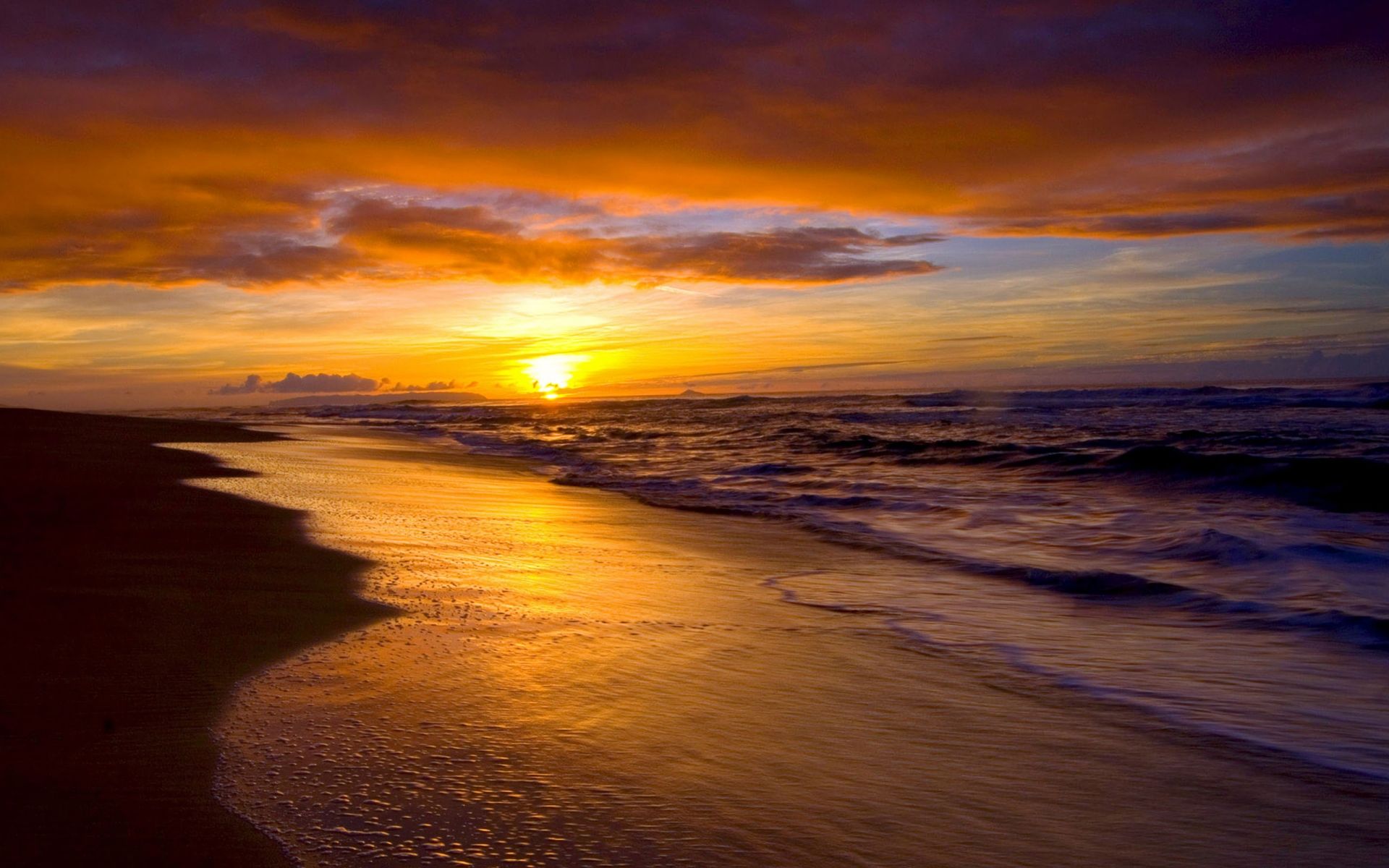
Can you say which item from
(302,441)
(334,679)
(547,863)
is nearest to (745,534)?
(334,679)

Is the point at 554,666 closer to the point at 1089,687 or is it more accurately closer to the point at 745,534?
the point at 1089,687

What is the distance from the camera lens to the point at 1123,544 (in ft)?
27.1

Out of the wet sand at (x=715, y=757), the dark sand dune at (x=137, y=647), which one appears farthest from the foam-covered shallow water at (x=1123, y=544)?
the dark sand dune at (x=137, y=647)

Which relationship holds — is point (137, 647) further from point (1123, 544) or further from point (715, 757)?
point (1123, 544)

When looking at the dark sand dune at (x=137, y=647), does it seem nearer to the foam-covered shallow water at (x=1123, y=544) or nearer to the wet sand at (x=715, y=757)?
the wet sand at (x=715, y=757)

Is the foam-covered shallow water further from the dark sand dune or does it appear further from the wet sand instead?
the dark sand dune

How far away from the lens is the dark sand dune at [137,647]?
7.84 feet

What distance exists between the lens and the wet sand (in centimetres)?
251

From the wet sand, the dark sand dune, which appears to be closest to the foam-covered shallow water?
the wet sand

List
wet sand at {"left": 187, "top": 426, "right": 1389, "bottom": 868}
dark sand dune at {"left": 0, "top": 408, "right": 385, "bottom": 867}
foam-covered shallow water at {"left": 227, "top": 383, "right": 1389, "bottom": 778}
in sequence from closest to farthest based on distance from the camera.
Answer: dark sand dune at {"left": 0, "top": 408, "right": 385, "bottom": 867} < wet sand at {"left": 187, "top": 426, "right": 1389, "bottom": 868} < foam-covered shallow water at {"left": 227, "top": 383, "right": 1389, "bottom": 778}

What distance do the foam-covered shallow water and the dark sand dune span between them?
3.20 meters

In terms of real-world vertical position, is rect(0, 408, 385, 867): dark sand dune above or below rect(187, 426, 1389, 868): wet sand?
above

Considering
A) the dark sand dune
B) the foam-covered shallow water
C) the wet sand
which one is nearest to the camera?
the dark sand dune

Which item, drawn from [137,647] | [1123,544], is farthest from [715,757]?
[1123,544]
